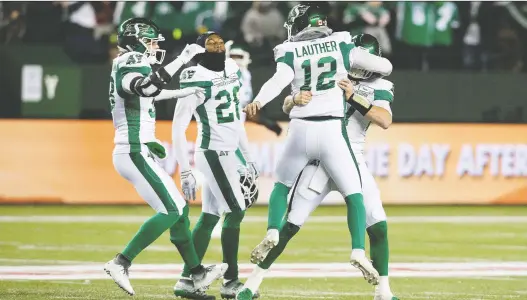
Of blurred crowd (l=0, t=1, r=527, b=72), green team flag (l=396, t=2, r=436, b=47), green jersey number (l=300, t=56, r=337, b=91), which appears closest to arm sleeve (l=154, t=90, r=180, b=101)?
green jersey number (l=300, t=56, r=337, b=91)

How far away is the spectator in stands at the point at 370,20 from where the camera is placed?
715 inches

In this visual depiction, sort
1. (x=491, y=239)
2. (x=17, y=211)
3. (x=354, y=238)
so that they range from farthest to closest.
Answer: (x=17, y=211) < (x=491, y=239) < (x=354, y=238)

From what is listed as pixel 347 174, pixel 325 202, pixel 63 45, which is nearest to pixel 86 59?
pixel 63 45

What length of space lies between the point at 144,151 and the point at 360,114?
5.24 ft

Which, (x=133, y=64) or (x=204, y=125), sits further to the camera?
(x=204, y=125)

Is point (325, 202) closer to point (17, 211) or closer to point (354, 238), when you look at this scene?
point (17, 211)

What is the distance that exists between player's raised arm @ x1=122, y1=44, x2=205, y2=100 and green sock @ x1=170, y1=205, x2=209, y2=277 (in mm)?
962

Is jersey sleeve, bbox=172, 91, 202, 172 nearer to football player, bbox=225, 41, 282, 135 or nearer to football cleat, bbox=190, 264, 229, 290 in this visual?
football cleat, bbox=190, 264, 229, 290

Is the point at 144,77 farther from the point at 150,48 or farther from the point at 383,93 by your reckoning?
the point at 383,93

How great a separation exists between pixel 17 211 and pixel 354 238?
30.3ft

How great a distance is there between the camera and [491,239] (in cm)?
1445

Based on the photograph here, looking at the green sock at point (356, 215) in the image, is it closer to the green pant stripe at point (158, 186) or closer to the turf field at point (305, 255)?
the turf field at point (305, 255)

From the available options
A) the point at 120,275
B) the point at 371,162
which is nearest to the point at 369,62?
the point at 120,275

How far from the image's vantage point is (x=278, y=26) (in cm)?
1814
